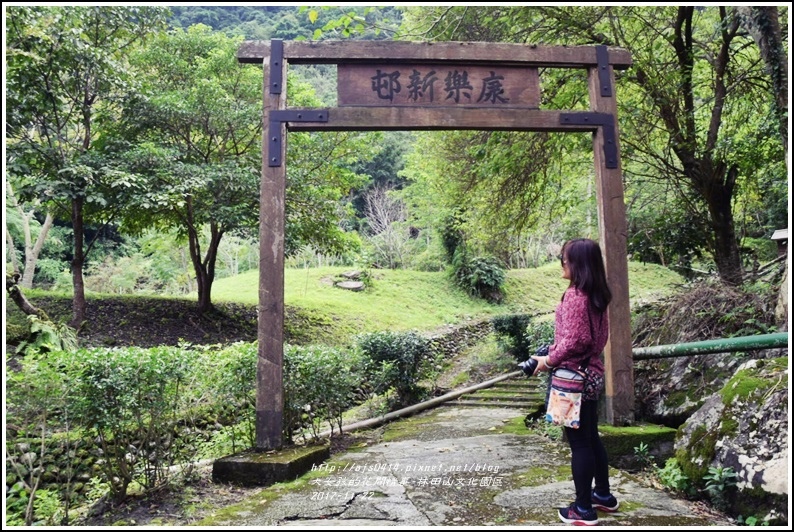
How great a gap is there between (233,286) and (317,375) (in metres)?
14.5

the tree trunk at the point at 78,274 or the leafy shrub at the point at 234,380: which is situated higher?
the tree trunk at the point at 78,274

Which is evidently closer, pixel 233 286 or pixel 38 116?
pixel 38 116

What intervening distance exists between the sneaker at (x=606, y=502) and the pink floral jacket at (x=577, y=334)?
76 cm

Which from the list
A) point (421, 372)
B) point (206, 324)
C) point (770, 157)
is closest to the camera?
point (770, 157)

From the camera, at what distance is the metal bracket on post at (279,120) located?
186 inches

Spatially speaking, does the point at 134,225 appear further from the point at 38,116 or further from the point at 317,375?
the point at 317,375

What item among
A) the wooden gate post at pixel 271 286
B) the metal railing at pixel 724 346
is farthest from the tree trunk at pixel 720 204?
the wooden gate post at pixel 271 286

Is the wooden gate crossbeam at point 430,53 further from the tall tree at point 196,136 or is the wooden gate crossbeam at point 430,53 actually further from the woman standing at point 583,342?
the tall tree at point 196,136

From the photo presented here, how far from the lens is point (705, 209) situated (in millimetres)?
8508

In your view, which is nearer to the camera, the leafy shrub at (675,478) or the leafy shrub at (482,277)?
the leafy shrub at (675,478)

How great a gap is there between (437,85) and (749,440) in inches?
144

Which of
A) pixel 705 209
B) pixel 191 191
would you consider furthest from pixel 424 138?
pixel 705 209

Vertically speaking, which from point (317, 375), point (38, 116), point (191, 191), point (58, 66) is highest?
point (58, 66)

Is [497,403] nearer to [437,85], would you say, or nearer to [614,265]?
[614,265]
